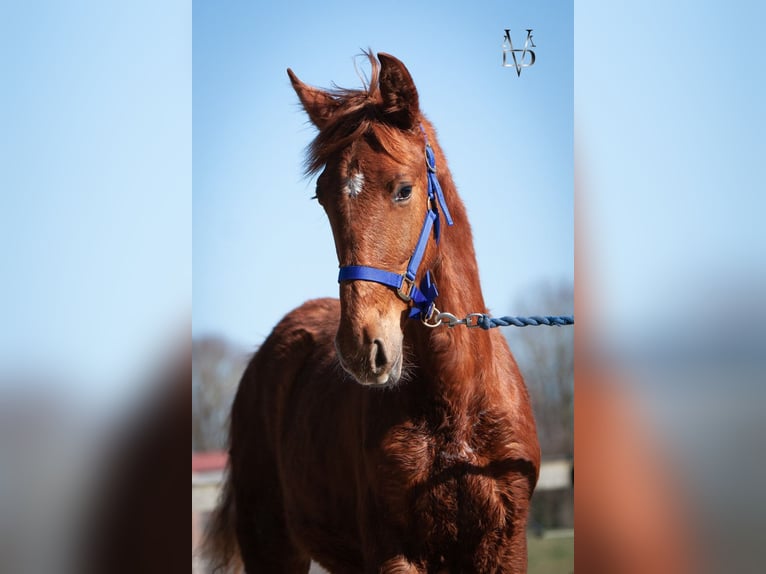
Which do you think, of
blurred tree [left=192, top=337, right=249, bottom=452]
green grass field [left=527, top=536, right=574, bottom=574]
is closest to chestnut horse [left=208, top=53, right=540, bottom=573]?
green grass field [left=527, top=536, right=574, bottom=574]

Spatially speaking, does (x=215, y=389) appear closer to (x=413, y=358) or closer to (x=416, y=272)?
(x=413, y=358)

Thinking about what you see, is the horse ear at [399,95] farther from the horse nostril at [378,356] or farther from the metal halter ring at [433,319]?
the horse nostril at [378,356]

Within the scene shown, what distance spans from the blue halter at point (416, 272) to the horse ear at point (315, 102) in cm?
39

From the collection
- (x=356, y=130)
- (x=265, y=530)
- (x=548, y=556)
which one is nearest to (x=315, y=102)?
(x=356, y=130)

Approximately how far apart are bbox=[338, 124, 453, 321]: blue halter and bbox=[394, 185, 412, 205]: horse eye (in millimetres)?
131

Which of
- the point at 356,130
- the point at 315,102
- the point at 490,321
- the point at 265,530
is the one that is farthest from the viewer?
the point at 265,530

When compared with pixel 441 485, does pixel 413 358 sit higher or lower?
higher

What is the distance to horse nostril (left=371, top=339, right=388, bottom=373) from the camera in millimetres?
2439

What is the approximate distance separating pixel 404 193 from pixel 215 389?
2040mm

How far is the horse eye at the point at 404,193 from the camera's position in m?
2.60

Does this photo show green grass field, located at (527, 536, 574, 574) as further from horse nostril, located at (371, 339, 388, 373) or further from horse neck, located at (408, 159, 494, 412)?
horse nostril, located at (371, 339, 388, 373)

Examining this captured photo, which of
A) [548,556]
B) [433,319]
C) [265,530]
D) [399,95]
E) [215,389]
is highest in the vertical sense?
[399,95]

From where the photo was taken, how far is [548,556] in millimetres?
3006
